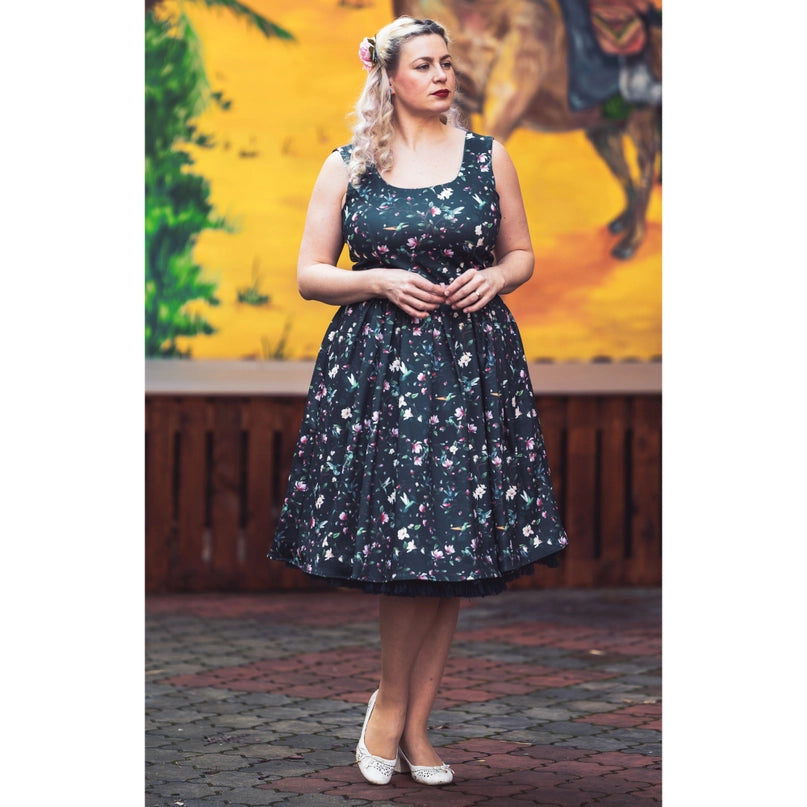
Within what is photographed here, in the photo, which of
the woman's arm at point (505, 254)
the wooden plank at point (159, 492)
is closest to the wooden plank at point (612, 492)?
the wooden plank at point (159, 492)

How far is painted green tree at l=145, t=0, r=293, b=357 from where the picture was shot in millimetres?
7574

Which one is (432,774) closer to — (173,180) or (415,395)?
(415,395)

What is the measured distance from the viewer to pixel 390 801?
3.71 meters

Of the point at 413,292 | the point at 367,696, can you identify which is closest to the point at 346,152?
the point at 413,292

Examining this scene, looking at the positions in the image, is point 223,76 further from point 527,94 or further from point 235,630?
point 235,630

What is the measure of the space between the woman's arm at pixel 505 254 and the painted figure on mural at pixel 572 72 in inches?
155

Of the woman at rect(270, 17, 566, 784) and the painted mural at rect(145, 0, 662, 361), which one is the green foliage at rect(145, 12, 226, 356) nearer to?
the painted mural at rect(145, 0, 662, 361)

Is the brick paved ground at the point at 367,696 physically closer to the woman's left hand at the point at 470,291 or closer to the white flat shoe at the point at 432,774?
the white flat shoe at the point at 432,774

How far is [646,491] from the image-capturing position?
309 inches
